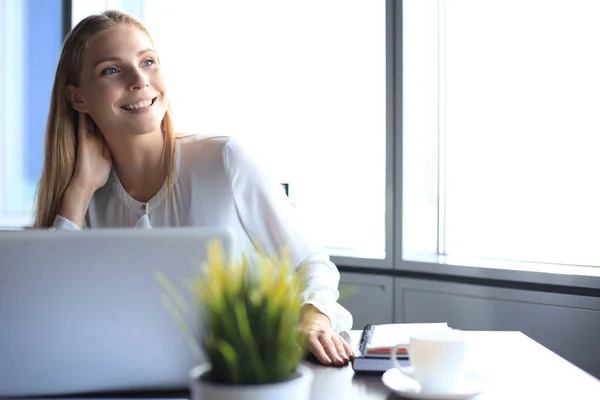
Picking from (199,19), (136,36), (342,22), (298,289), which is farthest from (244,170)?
(199,19)

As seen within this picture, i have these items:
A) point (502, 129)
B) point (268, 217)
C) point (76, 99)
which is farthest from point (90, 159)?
point (502, 129)

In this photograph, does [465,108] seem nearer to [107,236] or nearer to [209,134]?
[209,134]

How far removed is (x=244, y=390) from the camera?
0.69 metres

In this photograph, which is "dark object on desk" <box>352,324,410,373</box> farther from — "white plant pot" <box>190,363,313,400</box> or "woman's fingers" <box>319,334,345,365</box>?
"white plant pot" <box>190,363,313,400</box>

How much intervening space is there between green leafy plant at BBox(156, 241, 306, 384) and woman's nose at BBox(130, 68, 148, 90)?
45.4 inches

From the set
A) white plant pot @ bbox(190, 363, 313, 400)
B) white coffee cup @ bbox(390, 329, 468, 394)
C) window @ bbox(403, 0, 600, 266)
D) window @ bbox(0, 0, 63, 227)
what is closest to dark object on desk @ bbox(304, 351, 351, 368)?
white coffee cup @ bbox(390, 329, 468, 394)

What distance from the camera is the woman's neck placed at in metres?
1.84

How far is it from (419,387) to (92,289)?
0.49 metres

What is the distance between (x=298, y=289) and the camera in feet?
2.37

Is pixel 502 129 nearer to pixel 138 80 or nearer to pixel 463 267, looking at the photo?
pixel 463 267

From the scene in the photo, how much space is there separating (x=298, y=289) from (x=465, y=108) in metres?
2.40

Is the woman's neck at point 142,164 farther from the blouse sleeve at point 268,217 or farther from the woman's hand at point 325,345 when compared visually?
the woman's hand at point 325,345

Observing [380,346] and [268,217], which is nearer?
[380,346]

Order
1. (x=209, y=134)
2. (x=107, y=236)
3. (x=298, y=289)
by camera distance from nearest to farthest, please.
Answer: (x=298, y=289), (x=107, y=236), (x=209, y=134)
